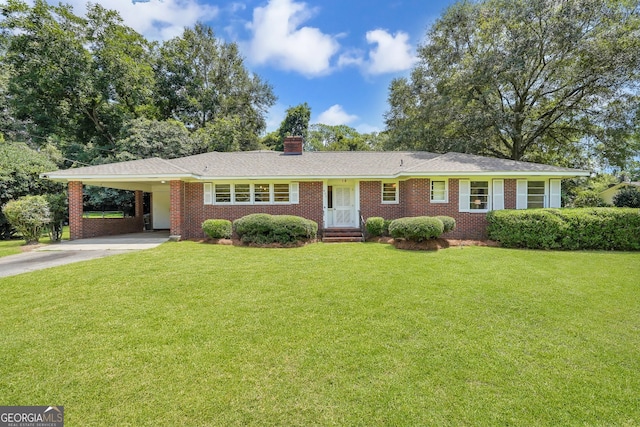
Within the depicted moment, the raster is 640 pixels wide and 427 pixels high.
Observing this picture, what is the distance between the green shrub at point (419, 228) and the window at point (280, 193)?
5538 mm

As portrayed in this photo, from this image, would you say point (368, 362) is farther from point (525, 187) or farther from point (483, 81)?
point (483, 81)

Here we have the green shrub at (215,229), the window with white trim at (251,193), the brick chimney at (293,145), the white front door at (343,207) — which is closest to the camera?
the green shrub at (215,229)

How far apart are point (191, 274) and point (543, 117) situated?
2260 cm

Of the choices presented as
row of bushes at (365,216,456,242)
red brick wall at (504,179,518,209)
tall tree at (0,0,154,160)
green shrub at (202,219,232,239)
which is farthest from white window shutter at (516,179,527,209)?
tall tree at (0,0,154,160)

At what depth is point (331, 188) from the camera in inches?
559

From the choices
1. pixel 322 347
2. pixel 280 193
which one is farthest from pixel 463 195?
pixel 322 347

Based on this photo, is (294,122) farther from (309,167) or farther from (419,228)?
(419,228)

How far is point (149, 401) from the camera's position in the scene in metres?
2.62

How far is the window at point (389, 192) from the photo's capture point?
13.5 metres

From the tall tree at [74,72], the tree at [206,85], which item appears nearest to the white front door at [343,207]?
the tree at [206,85]

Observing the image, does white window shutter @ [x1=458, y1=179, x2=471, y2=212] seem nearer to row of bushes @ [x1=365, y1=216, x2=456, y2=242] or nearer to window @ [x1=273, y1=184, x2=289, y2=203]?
row of bushes @ [x1=365, y1=216, x2=456, y2=242]

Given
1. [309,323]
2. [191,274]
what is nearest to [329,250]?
[191,274]

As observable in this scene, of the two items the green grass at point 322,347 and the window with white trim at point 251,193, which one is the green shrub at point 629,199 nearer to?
the green grass at point 322,347

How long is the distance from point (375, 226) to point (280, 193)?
4.75m
